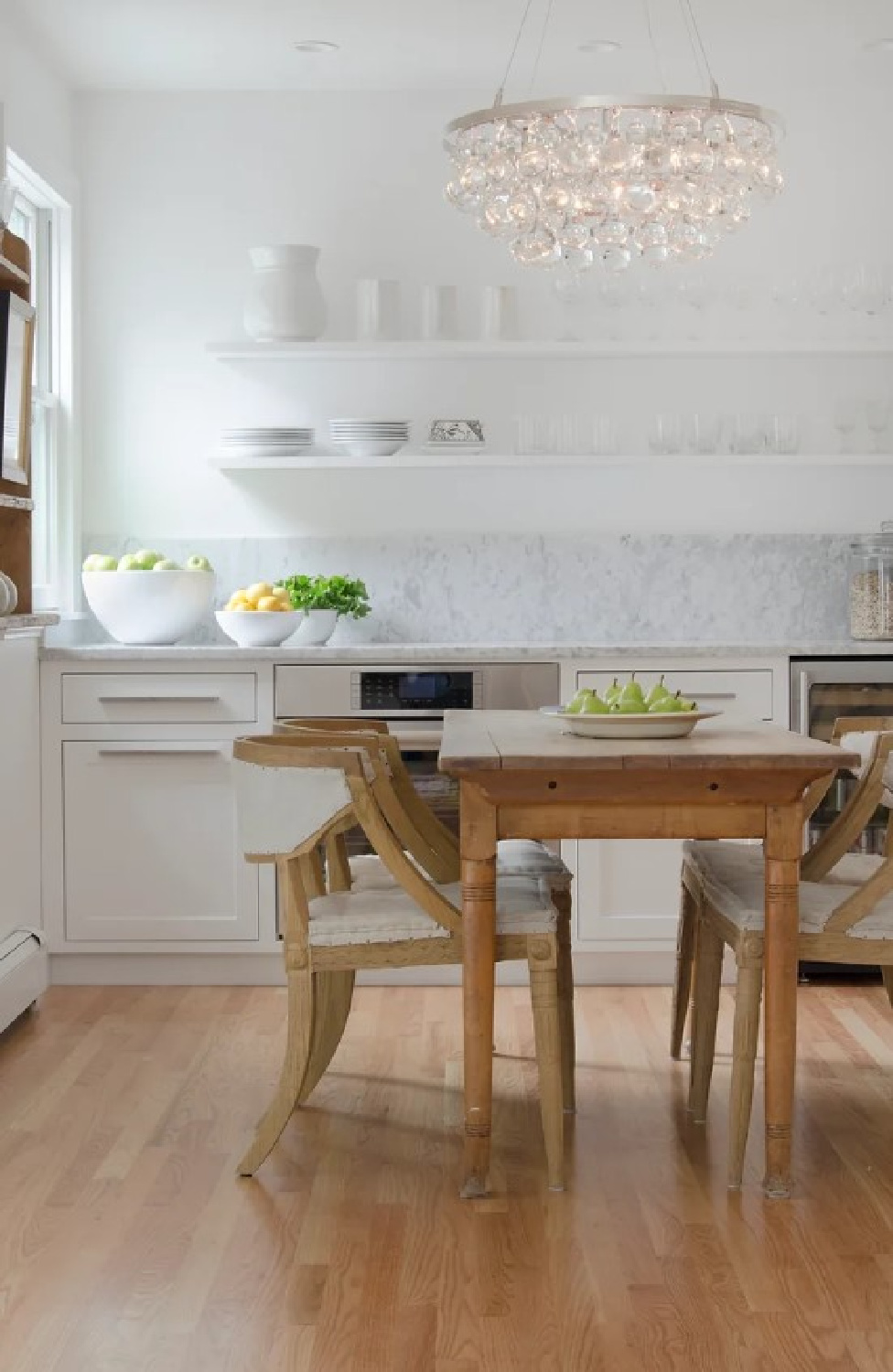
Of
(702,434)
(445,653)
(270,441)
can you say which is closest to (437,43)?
(270,441)

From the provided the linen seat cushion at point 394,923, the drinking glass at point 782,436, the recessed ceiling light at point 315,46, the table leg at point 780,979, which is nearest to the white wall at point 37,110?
the recessed ceiling light at point 315,46

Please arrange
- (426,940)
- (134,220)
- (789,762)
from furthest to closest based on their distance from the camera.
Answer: (134,220) < (426,940) < (789,762)

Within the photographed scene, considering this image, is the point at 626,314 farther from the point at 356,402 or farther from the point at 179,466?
the point at 179,466

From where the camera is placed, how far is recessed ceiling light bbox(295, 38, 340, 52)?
515 centimetres

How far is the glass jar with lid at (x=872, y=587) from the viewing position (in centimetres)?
538

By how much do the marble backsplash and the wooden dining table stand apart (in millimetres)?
2485

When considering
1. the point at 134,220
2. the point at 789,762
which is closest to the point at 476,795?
the point at 789,762

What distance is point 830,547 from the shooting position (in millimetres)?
5719

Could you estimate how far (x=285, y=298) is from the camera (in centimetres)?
545

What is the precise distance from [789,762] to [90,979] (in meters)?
2.64

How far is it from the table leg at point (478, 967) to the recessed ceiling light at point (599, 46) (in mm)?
2866

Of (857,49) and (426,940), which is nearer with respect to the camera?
(426,940)

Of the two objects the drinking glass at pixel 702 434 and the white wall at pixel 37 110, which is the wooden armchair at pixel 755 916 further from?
the white wall at pixel 37 110

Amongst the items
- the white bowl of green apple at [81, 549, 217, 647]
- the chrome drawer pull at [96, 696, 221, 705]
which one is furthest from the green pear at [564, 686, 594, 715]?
the white bowl of green apple at [81, 549, 217, 647]
